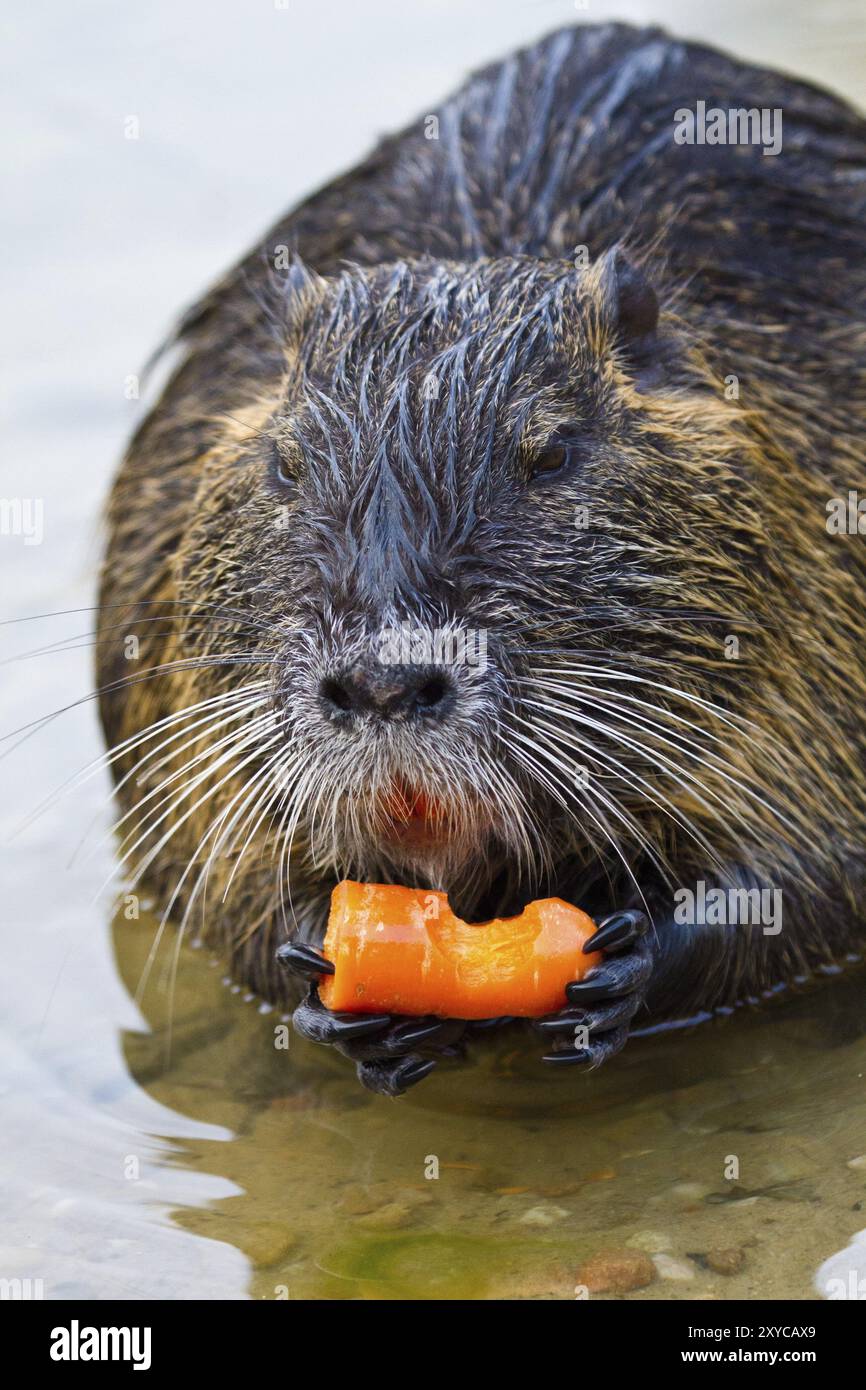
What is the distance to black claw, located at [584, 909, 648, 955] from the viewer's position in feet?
13.0

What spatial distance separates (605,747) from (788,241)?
1816 millimetres

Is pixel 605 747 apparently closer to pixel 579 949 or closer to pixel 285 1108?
pixel 579 949

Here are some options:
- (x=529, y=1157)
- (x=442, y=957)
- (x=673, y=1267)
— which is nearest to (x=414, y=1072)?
(x=442, y=957)

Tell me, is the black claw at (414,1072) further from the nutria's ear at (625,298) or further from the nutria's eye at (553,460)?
the nutria's ear at (625,298)

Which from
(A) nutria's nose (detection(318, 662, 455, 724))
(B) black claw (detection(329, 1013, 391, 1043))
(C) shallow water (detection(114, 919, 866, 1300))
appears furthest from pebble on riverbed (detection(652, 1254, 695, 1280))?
(A) nutria's nose (detection(318, 662, 455, 724))

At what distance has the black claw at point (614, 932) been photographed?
13.0 feet

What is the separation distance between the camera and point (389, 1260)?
3.93 meters

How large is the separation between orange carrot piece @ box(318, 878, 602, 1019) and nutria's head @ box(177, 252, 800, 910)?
119mm

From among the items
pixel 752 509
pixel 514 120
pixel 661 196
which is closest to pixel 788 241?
pixel 661 196

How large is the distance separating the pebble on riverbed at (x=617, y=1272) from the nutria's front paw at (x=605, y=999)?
37cm

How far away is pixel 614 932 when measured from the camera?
13.1 feet

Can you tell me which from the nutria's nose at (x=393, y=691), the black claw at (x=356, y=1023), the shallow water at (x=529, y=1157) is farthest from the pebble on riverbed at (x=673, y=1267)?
the nutria's nose at (x=393, y=691)

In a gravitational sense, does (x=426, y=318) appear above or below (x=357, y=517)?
above
